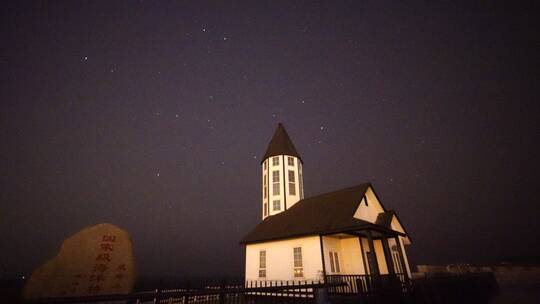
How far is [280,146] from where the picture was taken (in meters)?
36.4

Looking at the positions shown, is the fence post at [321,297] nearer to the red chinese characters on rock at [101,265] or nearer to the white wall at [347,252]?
the red chinese characters on rock at [101,265]

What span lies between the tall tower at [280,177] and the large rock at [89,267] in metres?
26.4

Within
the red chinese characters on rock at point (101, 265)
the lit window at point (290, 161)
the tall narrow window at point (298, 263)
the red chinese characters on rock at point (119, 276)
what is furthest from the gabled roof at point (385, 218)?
the red chinese characters on rock at point (101, 265)

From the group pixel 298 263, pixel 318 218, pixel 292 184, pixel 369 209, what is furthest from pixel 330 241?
pixel 292 184

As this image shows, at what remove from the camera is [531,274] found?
38094 millimetres

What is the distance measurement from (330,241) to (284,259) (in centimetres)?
377

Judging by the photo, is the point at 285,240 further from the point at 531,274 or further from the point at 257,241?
the point at 531,274

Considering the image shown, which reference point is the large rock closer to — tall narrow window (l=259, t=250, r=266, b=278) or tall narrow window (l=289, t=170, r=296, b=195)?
tall narrow window (l=259, t=250, r=266, b=278)

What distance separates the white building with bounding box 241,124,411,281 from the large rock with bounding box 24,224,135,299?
13.2 meters

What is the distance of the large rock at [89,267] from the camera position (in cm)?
486

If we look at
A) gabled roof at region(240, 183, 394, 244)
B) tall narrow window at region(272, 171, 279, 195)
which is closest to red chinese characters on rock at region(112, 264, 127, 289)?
gabled roof at region(240, 183, 394, 244)

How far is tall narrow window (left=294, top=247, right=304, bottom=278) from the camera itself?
17.7 meters

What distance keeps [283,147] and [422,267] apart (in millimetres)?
24819

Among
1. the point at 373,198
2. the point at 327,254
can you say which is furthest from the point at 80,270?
the point at 373,198
